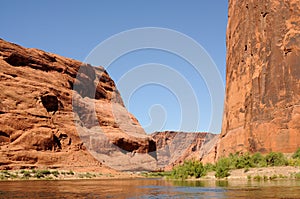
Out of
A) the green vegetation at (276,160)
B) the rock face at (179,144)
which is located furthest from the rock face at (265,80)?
the rock face at (179,144)

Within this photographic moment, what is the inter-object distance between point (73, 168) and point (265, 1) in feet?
132

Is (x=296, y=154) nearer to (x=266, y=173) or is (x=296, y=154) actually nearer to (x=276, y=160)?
(x=276, y=160)

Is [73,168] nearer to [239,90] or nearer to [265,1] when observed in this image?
[239,90]

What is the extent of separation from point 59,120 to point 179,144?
100 meters

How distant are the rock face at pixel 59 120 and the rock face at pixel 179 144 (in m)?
60.0

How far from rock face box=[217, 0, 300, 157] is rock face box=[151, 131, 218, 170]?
95.4 meters

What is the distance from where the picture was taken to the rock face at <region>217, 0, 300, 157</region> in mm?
39156

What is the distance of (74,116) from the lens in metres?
73.1

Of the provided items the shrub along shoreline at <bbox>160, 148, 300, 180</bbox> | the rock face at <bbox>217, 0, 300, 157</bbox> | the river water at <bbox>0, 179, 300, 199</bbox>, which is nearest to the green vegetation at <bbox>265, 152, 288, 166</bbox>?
the shrub along shoreline at <bbox>160, 148, 300, 180</bbox>

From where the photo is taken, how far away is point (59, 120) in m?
68.4

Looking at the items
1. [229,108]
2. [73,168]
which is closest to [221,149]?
[229,108]

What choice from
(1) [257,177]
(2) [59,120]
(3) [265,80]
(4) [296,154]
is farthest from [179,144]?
→ (1) [257,177]

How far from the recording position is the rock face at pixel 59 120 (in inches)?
2279

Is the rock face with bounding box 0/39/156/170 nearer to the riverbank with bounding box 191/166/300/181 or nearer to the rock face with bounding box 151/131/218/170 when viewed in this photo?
the riverbank with bounding box 191/166/300/181
